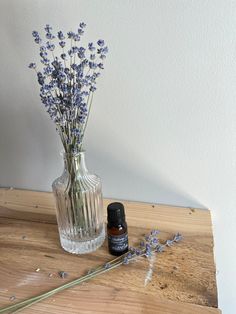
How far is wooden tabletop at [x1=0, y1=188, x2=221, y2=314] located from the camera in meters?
0.54

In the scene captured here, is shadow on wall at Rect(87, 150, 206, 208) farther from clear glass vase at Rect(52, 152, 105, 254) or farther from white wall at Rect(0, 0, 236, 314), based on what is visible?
clear glass vase at Rect(52, 152, 105, 254)

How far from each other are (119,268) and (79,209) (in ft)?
0.47

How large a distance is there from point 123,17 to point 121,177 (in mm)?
383

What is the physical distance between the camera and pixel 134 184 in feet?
2.68

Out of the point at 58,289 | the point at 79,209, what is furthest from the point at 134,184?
the point at 58,289

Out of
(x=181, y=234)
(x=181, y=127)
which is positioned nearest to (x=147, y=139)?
(x=181, y=127)

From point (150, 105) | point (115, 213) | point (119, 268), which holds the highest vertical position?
point (150, 105)

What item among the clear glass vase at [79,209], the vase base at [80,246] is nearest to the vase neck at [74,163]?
the clear glass vase at [79,209]

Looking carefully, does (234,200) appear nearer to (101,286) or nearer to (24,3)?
(101,286)

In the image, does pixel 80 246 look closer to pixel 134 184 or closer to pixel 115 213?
pixel 115 213

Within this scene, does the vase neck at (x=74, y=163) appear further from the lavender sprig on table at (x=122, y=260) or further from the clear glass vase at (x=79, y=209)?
the lavender sprig on table at (x=122, y=260)

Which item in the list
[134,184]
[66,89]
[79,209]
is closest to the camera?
[66,89]

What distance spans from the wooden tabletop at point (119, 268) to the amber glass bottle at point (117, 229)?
27 millimetres

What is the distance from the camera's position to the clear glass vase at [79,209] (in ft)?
2.09
